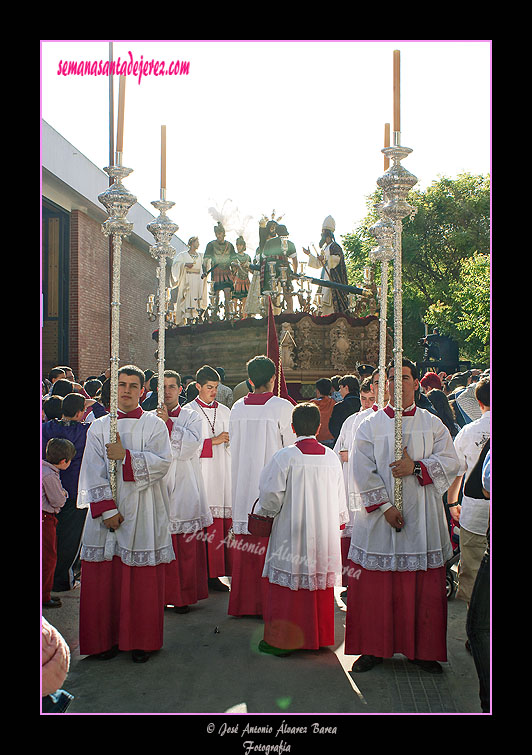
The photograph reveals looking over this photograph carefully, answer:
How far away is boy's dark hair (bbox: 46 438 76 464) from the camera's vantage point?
6.09 metres

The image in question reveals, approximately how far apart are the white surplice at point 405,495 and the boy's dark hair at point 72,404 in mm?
3047

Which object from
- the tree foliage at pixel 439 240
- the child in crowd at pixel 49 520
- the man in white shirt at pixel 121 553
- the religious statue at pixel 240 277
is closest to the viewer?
the man in white shirt at pixel 121 553

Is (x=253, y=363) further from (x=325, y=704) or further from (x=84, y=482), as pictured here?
(x=325, y=704)

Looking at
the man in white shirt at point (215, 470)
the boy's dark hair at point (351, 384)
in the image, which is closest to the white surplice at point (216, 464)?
the man in white shirt at point (215, 470)

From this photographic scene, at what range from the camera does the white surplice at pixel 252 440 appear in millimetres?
5902

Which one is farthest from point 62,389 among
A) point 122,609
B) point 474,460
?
point 474,460

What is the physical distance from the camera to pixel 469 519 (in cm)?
505

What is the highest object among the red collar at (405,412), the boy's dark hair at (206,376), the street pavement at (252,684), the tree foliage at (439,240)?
the tree foliage at (439,240)

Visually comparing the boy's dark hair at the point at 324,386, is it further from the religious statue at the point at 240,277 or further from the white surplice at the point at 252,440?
the religious statue at the point at 240,277

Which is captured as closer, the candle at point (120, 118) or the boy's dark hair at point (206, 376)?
the candle at point (120, 118)

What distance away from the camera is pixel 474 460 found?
513 cm

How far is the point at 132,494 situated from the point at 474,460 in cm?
250

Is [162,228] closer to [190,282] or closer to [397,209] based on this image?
[397,209]

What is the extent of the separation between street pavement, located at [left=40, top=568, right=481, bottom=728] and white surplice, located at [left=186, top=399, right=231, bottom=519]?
177 centimetres
